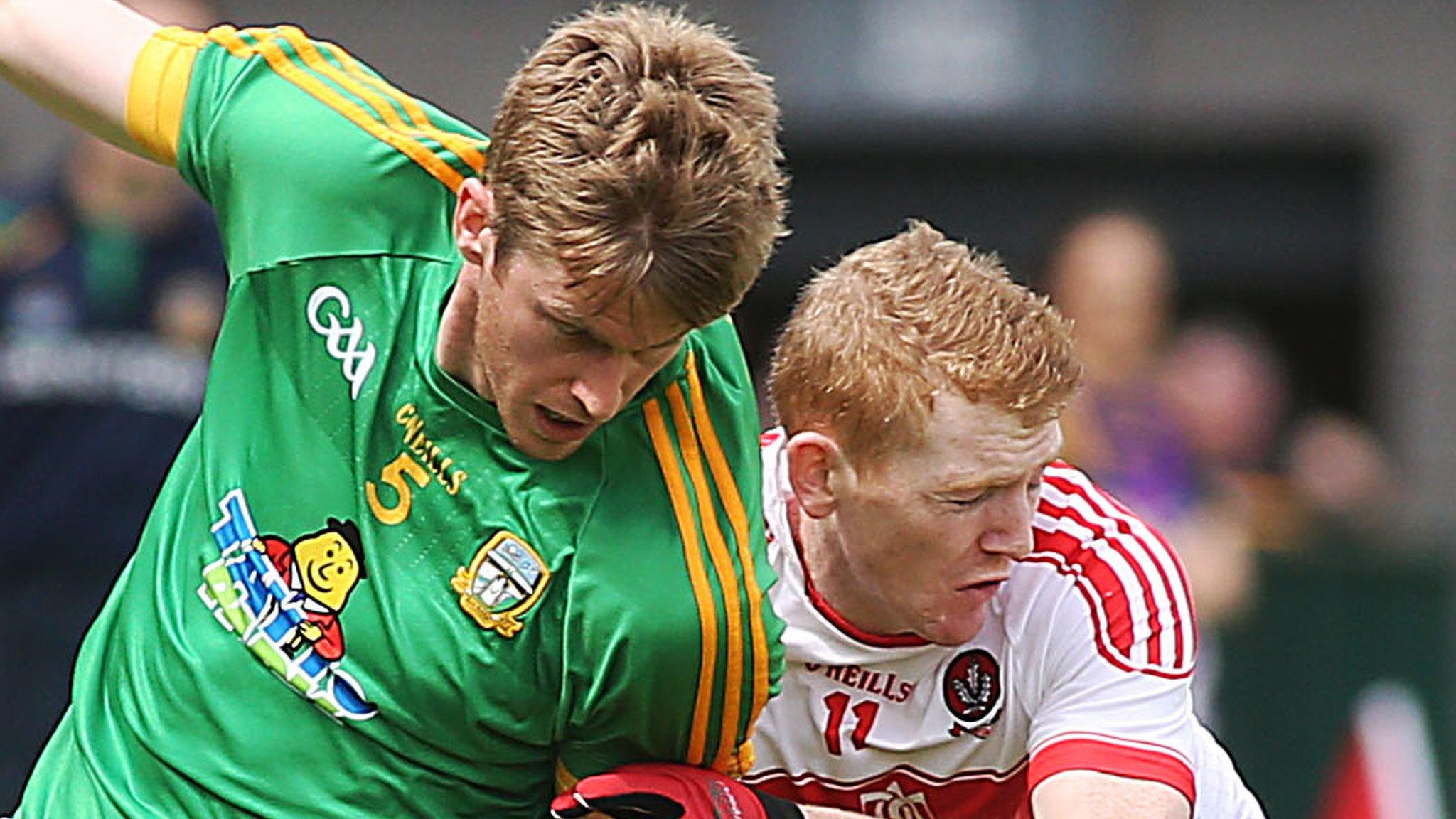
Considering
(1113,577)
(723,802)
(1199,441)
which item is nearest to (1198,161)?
(1199,441)

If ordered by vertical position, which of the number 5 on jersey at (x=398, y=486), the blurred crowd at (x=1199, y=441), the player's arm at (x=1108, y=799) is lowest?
the blurred crowd at (x=1199, y=441)

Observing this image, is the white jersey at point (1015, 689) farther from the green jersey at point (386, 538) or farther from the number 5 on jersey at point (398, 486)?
the number 5 on jersey at point (398, 486)

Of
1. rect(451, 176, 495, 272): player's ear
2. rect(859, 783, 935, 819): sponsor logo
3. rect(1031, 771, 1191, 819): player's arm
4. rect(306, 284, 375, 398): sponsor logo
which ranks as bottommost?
rect(859, 783, 935, 819): sponsor logo

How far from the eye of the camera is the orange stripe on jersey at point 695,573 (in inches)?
116

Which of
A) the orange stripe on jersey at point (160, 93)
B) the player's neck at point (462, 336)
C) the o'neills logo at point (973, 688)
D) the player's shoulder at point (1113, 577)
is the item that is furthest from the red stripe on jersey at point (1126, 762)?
the orange stripe on jersey at point (160, 93)

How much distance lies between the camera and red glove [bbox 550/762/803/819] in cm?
299

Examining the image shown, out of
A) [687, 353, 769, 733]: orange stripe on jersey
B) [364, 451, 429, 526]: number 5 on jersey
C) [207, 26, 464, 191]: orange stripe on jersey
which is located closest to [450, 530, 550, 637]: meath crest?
[364, 451, 429, 526]: number 5 on jersey

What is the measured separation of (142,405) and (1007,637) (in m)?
2.84

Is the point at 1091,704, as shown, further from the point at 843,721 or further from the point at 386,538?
the point at 386,538

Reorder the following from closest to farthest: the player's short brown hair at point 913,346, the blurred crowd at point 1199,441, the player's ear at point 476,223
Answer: the player's ear at point 476,223 < the player's short brown hair at point 913,346 < the blurred crowd at point 1199,441

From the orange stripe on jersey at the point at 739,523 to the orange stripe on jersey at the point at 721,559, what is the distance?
1 cm

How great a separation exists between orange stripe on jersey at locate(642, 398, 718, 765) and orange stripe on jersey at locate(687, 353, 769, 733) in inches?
1.7

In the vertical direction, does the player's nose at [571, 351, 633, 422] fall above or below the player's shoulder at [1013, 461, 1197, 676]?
above

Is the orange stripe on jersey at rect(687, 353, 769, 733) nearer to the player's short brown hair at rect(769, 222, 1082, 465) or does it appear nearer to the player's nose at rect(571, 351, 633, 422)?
the player's nose at rect(571, 351, 633, 422)
